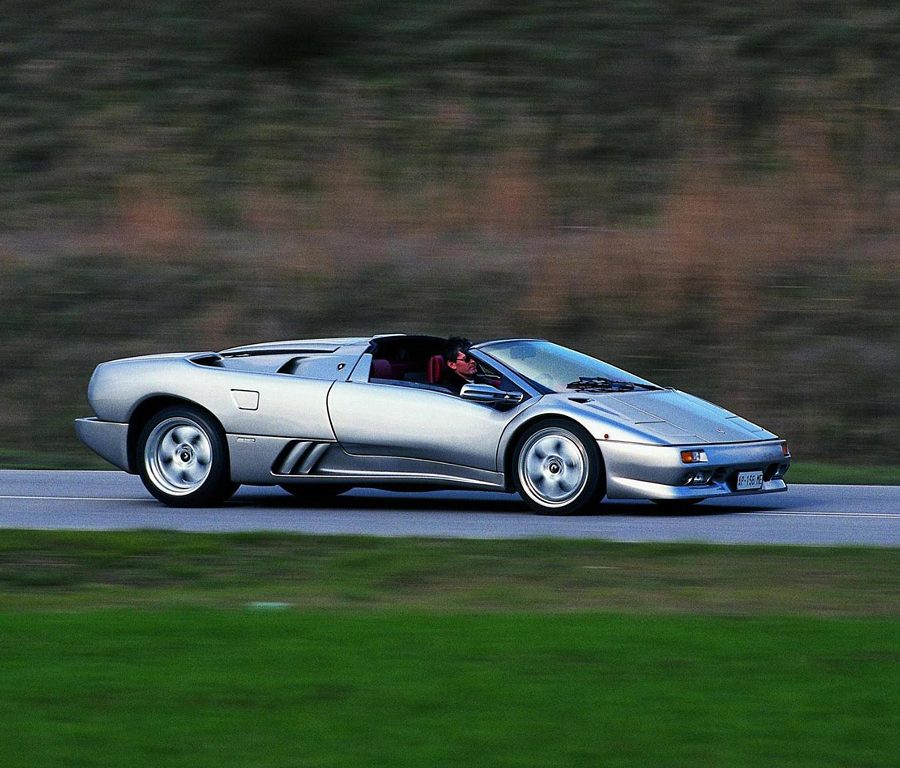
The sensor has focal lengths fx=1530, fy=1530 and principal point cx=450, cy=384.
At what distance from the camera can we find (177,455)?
1155 cm

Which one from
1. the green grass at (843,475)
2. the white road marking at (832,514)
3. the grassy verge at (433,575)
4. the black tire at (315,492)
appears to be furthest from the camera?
the green grass at (843,475)

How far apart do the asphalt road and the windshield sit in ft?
2.96

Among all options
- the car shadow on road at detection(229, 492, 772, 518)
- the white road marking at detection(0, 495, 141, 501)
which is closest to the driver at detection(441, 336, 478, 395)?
the car shadow on road at detection(229, 492, 772, 518)

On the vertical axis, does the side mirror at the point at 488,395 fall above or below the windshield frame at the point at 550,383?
below

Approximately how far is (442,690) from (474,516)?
5470 mm

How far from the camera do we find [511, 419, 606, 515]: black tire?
10305 millimetres

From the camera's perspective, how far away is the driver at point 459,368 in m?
11.0

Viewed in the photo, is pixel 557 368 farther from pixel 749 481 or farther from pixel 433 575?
pixel 433 575

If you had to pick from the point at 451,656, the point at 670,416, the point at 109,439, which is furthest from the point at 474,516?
the point at 451,656

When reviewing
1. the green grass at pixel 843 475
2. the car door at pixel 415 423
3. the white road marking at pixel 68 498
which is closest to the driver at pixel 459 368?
the car door at pixel 415 423

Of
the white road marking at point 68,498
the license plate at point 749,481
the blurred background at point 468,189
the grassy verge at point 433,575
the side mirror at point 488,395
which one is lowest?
the white road marking at point 68,498

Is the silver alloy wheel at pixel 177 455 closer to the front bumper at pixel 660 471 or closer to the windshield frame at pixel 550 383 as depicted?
the windshield frame at pixel 550 383

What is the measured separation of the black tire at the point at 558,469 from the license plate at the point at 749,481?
39.6 inches

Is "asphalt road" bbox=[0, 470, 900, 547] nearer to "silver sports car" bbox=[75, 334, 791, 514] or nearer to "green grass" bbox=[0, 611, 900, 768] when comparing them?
"silver sports car" bbox=[75, 334, 791, 514]
